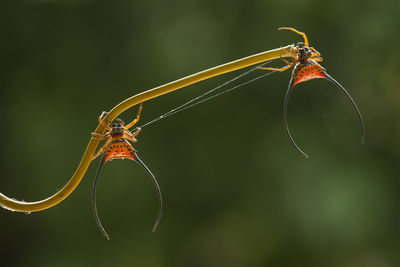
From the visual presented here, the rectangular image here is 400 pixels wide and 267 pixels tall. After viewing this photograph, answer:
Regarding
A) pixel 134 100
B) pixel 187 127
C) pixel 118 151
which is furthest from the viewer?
pixel 187 127

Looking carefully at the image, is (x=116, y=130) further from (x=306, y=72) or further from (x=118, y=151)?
(x=306, y=72)

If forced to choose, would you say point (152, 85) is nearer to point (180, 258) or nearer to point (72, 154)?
point (72, 154)

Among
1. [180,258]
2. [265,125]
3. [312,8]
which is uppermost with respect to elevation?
[312,8]

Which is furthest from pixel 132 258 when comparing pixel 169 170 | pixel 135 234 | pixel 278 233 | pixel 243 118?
pixel 243 118

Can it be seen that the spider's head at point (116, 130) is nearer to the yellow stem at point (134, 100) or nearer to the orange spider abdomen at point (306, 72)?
the yellow stem at point (134, 100)

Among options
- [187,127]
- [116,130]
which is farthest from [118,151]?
[187,127]
